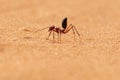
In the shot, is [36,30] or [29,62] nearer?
[29,62]

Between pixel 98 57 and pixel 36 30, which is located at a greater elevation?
pixel 36 30

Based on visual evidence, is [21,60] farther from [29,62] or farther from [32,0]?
[32,0]

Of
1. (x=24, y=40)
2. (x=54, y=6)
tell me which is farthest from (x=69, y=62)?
(x=54, y=6)

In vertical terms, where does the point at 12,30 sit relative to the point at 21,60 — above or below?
above

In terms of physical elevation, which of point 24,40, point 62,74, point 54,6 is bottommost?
point 62,74

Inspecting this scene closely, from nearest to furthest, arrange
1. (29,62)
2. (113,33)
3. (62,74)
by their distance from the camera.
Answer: (62,74) → (29,62) → (113,33)

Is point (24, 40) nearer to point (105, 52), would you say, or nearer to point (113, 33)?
point (105, 52)

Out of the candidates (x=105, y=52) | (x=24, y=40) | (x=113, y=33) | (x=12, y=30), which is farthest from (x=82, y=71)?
(x=113, y=33)

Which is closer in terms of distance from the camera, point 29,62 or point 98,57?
point 29,62

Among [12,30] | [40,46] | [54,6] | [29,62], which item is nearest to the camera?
[29,62]
